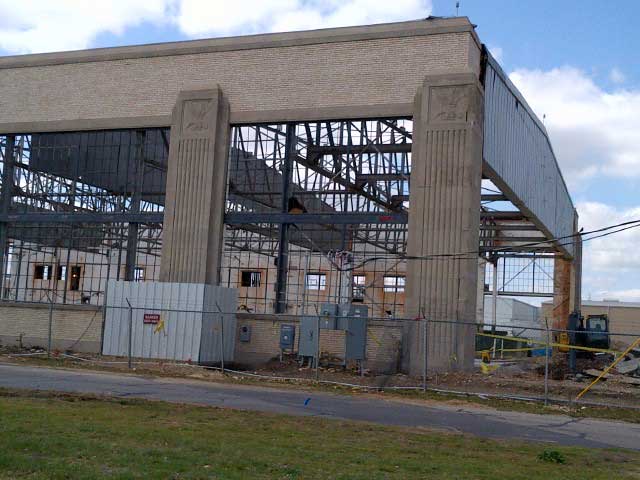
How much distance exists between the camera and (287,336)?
28.0 meters

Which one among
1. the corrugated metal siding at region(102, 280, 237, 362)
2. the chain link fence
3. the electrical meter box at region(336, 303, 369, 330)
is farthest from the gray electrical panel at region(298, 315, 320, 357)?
the corrugated metal siding at region(102, 280, 237, 362)

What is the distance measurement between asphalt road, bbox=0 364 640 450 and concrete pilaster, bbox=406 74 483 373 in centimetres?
592

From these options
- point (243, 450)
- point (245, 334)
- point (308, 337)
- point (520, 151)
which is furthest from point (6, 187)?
point (243, 450)

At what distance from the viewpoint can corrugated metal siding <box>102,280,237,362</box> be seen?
89.4 ft

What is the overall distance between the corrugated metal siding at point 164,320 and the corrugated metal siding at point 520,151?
11642 mm

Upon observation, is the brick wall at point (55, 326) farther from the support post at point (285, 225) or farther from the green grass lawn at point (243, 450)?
the green grass lawn at point (243, 450)

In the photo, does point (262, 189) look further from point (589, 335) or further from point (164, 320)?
point (589, 335)

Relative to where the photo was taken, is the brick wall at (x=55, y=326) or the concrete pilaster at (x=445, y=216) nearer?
the concrete pilaster at (x=445, y=216)

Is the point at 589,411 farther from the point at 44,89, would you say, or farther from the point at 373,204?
the point at 44,89

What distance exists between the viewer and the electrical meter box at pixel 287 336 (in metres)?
28.0

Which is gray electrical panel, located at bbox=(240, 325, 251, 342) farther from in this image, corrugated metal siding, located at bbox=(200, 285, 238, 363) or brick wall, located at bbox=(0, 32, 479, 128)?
brick wall, located at bbox=(0, 32, 479, 128)

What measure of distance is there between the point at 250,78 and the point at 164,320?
10.0 m

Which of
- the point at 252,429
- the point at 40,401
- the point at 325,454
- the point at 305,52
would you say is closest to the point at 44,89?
the point at 305,52

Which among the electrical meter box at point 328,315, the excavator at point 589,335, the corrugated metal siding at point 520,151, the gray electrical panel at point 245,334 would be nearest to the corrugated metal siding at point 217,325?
the gray electrical panel at point 245,334
